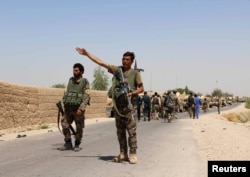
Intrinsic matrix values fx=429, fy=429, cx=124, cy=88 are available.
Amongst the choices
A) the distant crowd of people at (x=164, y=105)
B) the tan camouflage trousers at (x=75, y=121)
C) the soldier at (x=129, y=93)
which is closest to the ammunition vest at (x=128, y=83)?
the soldier at (x=129, y=93)

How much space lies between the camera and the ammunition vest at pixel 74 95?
919cm

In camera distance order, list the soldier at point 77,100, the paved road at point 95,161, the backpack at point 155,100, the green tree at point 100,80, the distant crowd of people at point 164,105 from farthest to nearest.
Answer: the green tree at point 100,80 → the backpack at point 155,100 → the distant crowd of people at point 164,105 → the soldier at point 77,100 → the paved road at point 95,161

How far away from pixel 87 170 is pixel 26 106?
11188 mm

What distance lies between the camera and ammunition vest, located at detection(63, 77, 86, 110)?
919 cm

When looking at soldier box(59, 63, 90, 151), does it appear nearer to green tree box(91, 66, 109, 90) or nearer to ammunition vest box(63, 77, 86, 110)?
ammunition vest box(63, 77, 86, 110)

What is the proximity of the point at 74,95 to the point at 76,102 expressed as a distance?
0.16m

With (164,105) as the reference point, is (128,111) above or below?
above

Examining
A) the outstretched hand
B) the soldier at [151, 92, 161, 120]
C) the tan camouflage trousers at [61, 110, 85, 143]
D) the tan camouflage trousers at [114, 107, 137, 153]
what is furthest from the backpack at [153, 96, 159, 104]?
the outstretched hand

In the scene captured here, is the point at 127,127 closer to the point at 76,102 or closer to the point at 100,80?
the point at 76,102

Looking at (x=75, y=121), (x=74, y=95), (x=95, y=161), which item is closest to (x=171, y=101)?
(x=75, y=121)

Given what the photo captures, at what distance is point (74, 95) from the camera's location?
30.2 ft

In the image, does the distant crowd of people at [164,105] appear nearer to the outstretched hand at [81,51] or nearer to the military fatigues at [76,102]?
the military fatigues at [76,102]

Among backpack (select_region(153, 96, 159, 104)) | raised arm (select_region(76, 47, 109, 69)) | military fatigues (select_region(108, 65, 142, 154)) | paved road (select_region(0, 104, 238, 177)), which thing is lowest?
paved road (select_region(0, 104, 238, 177))

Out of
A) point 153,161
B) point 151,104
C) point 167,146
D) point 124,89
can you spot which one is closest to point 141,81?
point 124,89
